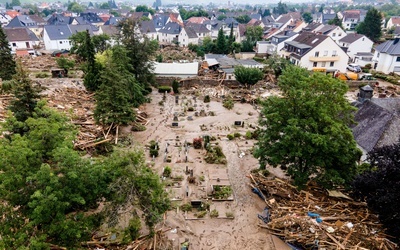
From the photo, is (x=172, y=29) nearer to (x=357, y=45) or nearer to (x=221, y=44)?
(x=221, y=44)

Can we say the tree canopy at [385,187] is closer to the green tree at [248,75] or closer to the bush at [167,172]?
the bush at [167,172]

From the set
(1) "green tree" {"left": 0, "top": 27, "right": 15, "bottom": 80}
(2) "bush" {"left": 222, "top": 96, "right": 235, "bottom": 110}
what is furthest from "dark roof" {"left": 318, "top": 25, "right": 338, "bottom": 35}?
(1) "green tree" {"left": 0, "top": 27, "right": 15, "bottom": 80}

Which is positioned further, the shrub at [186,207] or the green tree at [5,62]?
the green tree at [5,62]

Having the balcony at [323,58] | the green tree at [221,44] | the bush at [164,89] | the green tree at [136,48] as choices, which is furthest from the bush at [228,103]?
the green tree at [221,44]

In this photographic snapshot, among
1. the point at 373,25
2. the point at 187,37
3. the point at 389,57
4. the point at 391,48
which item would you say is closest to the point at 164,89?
the point at 389,57

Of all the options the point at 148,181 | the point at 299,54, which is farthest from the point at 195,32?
the point at 148,181

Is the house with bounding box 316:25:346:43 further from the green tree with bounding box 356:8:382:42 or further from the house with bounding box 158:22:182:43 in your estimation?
the house with bounding box 158:22:182:43
